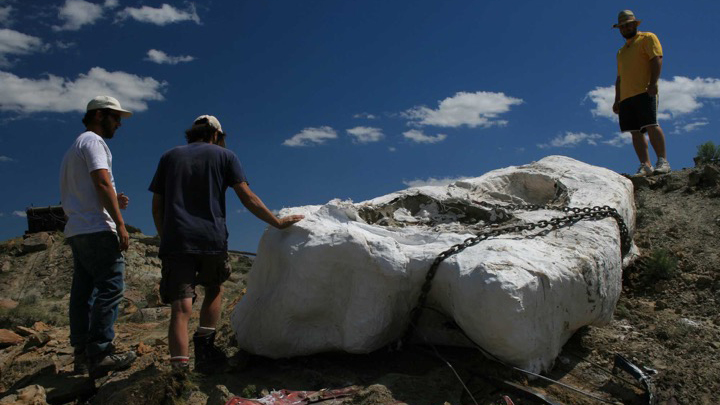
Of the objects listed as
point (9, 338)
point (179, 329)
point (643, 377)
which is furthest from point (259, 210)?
point (9, 338)

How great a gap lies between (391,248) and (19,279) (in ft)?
34.7

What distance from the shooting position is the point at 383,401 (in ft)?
11.2

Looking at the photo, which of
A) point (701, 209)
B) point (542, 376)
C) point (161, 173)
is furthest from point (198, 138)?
point (701, 209)

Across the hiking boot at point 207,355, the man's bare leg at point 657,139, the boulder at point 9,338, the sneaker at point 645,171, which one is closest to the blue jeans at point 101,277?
the hiking boot at point 207,355

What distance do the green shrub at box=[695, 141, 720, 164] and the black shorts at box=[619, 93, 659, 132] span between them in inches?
76.0

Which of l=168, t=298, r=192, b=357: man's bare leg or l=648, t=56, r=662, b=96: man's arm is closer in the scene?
l=168, t=298, r=192, b=357: man's bare leg

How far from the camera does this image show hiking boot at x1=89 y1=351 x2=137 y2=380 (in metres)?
4.48

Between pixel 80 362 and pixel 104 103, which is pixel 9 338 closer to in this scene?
pixel 80 362

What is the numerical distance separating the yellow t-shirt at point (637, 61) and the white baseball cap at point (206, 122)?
6.43 metres

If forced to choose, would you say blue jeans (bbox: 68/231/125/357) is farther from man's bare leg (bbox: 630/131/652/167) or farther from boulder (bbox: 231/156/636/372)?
man's bare leg (bbox: 630/131/652/167)

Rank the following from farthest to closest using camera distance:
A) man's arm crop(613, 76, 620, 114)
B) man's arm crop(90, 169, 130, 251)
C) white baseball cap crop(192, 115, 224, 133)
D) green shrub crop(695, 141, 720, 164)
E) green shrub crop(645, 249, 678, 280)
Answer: green shrub crop(695, 141, 720, 164) → man's arm crop(613, 76, 620, 114) → green shrub crop(645, 249, 678, 280) → white baseball cap crop(192, 115, 224, 133) → man's arm crop(90, 169, 130, 251)

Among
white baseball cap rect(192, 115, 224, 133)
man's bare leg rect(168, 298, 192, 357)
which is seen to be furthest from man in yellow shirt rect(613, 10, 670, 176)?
man's bare leg rect(168, 298, 192, 357)

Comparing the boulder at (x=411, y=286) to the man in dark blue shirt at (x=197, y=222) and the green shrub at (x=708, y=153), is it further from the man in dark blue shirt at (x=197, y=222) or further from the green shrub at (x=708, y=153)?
the green shrub at (x=708, y=153)

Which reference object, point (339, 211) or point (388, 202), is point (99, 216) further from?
point (388, 202)
